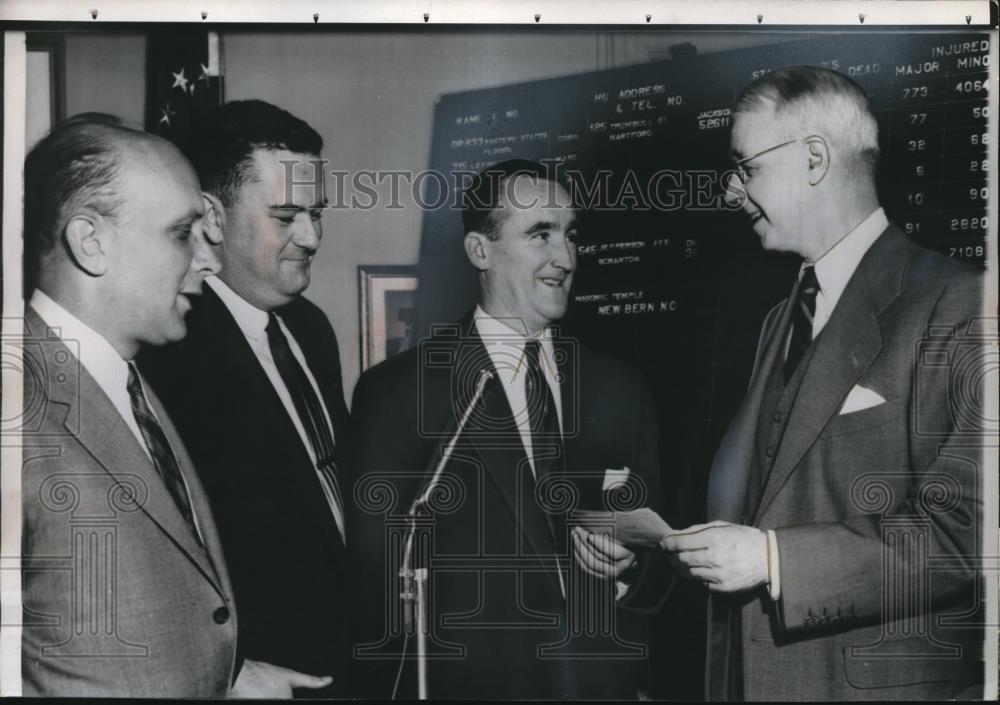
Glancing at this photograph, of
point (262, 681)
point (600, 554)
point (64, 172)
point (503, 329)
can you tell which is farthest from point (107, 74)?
point (600, 554)

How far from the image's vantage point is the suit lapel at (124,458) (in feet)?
11.2

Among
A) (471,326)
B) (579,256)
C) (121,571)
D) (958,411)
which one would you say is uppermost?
(579,256)

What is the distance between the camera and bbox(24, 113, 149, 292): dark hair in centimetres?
348

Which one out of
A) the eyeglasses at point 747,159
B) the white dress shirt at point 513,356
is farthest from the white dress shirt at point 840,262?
the white dress shirt at point 513,356

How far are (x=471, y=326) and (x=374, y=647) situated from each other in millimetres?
1137

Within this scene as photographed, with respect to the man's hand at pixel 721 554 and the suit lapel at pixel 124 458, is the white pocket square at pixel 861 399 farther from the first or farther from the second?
the suit lapel at pixel 124 458

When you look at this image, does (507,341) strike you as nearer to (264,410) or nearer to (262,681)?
(264,410)

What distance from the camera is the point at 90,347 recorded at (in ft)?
11.4

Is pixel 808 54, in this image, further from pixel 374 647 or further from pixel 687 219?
pixel 374 647

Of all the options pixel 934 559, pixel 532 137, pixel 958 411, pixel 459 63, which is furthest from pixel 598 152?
pixel 934 559

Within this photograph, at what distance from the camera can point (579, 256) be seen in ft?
11.5

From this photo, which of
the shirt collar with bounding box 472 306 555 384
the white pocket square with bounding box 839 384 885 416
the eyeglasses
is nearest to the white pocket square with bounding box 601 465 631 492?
the shirt collar with bounding box 472 306 555 384

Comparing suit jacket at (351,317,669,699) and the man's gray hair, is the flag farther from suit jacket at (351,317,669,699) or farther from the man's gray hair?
the man's gray hair

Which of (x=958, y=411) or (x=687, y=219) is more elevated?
(x=687, y=219)
